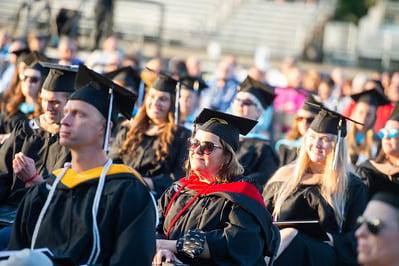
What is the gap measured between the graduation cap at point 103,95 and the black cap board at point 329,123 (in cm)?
247

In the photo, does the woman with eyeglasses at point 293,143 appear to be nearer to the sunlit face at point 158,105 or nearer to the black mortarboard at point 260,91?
the black mortarboard at point 260,91

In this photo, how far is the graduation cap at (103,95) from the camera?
16.6ft

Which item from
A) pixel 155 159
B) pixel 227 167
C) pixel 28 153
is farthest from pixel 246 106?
pixel 227 167

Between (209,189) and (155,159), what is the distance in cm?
279

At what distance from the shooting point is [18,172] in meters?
5.95

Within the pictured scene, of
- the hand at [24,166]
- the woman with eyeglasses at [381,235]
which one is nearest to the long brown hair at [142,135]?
the hand at [24,166]

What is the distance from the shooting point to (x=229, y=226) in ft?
18.8

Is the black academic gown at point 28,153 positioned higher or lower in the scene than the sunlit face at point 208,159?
lower

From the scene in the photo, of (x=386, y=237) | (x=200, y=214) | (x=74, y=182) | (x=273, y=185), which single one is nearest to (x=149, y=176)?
(x=273, y=185)

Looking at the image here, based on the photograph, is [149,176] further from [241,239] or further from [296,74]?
[296,74]

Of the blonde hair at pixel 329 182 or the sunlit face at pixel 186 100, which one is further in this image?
the sunlit face at pixel 186 100

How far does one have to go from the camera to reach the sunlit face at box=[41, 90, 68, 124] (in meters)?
7.25

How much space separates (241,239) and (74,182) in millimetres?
1371

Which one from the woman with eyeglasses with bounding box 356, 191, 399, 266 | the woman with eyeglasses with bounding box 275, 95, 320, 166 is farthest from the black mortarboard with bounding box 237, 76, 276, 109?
the woman with eyeglasses with bounding box 356, 191, 399, 266
